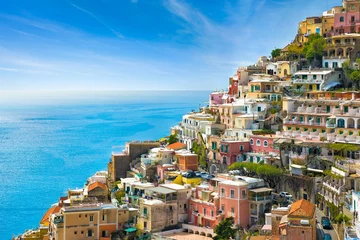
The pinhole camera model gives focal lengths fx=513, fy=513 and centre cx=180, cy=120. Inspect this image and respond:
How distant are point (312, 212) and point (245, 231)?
556cm

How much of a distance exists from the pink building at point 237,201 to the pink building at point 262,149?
559 centimetres

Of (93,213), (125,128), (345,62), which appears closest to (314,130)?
(345,62)

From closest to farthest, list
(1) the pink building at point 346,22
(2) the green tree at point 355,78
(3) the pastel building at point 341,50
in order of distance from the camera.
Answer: (2) the green tree at point 355,78 → (3) the pastel building at point 341,50 → (1) the pink building at point 346,22

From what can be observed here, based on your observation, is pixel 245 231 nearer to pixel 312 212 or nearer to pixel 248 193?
pixel 248 193

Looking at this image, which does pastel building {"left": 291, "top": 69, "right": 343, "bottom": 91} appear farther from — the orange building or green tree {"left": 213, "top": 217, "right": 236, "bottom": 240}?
green tree {"left": 213, "top": 217, "right": 236, "bottom": 240}

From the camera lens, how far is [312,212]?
87.0 ft

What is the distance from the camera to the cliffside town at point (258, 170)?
30.1 m

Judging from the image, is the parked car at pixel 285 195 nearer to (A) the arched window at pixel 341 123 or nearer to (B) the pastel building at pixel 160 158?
(A) the arched window at pixel 341 123

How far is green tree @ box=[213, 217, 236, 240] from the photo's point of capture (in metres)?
30.5

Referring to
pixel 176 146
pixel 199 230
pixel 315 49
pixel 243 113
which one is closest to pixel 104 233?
pixel 199 230

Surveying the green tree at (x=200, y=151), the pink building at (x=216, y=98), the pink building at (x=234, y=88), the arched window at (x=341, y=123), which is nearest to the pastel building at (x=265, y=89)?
the pink building at (x=234, y=88)

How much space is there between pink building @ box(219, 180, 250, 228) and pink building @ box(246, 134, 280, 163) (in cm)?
559

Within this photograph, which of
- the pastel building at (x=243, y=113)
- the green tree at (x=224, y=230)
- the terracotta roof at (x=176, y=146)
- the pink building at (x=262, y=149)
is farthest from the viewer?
the terracotta roof at (x=176, y=146)

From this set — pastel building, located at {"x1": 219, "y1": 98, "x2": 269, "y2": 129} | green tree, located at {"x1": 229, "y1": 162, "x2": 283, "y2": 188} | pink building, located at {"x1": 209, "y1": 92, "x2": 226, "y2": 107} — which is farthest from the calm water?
green tree, located at {"x1": 229, "y1": 162, "x2": 283, "y2": 188}
